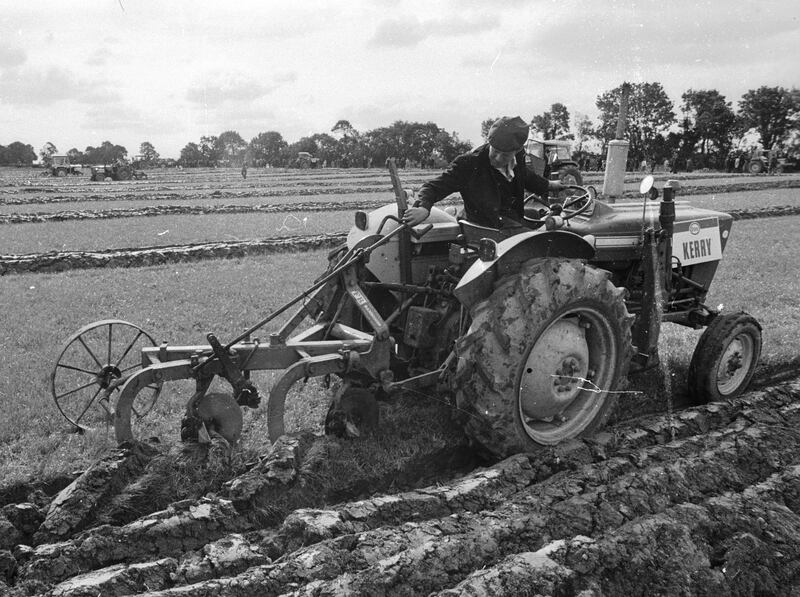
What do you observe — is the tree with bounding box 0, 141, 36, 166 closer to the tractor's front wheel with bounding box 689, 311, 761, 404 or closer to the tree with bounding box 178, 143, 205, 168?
the tree with bounding box 178, 143, 205, 168

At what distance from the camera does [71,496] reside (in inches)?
113

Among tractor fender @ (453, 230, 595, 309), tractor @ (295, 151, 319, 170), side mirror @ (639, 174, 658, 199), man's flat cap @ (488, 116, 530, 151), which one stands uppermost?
tractor @ (295, 151, 319, 170)

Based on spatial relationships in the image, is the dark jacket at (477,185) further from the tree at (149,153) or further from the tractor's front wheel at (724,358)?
the tree at (149,153)

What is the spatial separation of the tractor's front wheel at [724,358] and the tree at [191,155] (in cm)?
7902

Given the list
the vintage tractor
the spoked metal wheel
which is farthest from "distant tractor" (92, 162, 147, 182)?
the vintage tractor

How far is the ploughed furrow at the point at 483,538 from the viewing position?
2.39 m

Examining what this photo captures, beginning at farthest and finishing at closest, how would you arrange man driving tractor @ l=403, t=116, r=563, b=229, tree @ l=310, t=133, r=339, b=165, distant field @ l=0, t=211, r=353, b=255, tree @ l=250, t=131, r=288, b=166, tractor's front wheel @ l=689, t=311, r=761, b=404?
tree @ l=250, t=131, r=288, b=166 → tree @ l=310, t=133, r=339, b=165 → distant field @ l=0, t=211, r=353, b=255 → tractor's front wheel @ l=689, t=311, r=761, b=404 → man driving tractor @ l=403, t=116, r=563, b=229

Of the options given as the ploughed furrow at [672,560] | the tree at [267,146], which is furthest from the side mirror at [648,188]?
the tree at [267,146]

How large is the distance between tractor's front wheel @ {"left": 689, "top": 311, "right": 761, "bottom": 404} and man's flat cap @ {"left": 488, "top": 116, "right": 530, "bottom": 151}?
6.28 feet

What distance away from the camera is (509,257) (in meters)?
3.40

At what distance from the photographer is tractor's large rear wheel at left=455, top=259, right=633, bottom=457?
3.20m

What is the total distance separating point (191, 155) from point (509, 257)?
80.0m

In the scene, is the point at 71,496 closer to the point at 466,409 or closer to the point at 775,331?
the point at 466,409

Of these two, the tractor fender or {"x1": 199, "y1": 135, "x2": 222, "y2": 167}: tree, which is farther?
{"x1": 199, "y1": 135, "x2": 222, "y2": 167}: tree
